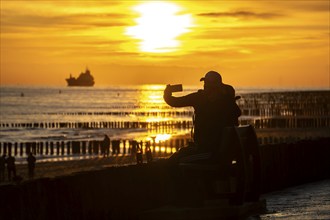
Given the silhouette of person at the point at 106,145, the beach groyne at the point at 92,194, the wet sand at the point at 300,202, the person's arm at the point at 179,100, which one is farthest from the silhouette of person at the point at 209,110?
the silhouette of person at the point at 106,145

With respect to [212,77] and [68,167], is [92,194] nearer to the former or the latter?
[212,77]

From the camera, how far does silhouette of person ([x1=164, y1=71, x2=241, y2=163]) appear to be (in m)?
9.49

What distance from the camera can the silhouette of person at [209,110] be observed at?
9492 millimetres

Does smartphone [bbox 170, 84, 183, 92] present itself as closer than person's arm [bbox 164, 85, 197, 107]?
No

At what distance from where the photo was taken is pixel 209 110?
31.3 ft

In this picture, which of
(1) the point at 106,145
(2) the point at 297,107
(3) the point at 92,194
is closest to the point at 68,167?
(1) the point at 106,145

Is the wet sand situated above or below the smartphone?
below

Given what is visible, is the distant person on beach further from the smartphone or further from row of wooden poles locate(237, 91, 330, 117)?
the smartphone

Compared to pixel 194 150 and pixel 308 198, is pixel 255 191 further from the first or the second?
pixel 308 198

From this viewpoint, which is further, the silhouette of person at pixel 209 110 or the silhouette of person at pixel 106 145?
the silhouette of person at pixel 106 145

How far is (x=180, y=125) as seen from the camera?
315ft

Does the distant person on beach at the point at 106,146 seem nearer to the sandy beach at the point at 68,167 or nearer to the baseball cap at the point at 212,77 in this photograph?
the sandy beach at the point at 68,167

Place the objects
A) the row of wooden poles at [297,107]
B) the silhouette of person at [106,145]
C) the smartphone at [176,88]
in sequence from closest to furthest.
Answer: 1. the smartphone at [176,88]
2. the silhouette of person at [106,145]
3. the row of wooden poles at [297,107]

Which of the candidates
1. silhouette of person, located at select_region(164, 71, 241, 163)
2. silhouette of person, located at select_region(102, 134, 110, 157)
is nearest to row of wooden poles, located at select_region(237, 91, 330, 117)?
silhouette of person, located at select_region(102, 134, 110, 157)
